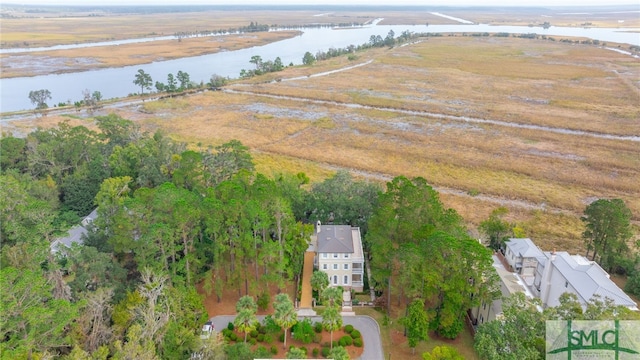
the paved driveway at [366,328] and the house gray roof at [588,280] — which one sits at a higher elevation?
the house gray roof at [588,280]

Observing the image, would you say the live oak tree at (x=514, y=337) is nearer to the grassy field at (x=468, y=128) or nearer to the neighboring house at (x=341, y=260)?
the neighboring house at (x=341, y=260)

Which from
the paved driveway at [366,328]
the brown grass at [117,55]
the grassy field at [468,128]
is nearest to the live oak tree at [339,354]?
the paved driveway at [366,328]

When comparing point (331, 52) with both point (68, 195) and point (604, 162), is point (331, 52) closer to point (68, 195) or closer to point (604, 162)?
point (604, 162)

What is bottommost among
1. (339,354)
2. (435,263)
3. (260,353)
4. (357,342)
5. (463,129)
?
(357,342)

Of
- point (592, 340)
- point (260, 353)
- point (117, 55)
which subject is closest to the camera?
point (592, 340)

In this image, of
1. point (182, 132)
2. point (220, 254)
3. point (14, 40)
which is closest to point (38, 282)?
point (220, 254)

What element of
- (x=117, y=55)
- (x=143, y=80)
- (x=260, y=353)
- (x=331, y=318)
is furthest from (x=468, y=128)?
(x=117, y=55)

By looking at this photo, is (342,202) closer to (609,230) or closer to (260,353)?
(260,353)
